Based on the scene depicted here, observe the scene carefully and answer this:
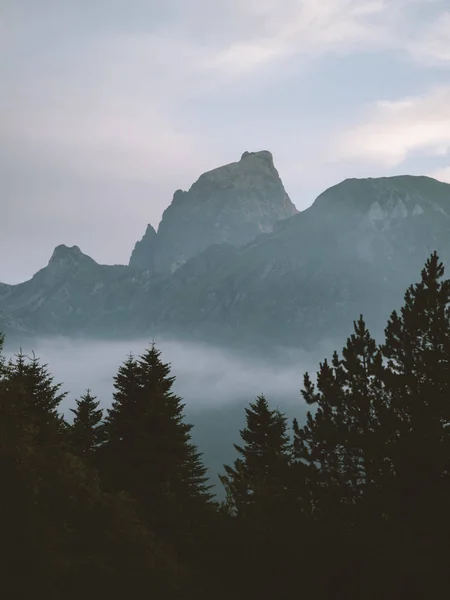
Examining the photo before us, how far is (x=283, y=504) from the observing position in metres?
21.2

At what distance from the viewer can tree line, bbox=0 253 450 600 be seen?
52.9ft

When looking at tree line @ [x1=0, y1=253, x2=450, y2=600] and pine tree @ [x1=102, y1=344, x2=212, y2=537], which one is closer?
tree line @ [x1=0, y1=253, x2=450, y2=600]

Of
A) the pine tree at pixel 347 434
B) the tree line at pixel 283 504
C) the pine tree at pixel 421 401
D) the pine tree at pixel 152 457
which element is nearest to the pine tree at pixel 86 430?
the pine tree at pixel 152 457

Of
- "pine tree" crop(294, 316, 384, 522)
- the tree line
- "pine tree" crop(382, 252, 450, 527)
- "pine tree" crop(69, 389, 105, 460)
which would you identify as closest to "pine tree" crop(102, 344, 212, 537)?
the tree line

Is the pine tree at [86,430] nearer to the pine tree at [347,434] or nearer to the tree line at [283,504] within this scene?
the tree line at [283,504]

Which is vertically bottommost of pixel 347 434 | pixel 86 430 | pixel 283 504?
pixel 283 504

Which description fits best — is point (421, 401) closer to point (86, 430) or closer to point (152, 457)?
point (152, 457)

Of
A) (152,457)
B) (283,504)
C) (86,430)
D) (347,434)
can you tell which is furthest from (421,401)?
(86,430)

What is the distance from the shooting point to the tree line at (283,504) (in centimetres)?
1611

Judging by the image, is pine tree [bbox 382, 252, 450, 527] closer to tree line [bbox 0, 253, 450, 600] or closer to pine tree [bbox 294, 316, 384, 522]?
tree line [bbox 0, 253, 450, 600]

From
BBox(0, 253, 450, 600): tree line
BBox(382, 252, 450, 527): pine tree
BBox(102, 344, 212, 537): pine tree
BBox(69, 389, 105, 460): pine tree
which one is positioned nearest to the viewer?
BBox(0, 253, 450, 600): tree line

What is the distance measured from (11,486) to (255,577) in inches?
278

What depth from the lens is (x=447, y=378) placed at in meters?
24.6

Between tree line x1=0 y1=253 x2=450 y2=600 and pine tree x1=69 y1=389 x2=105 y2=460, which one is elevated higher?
pine tree x1=69 y1=389 x2=105 y2=460
